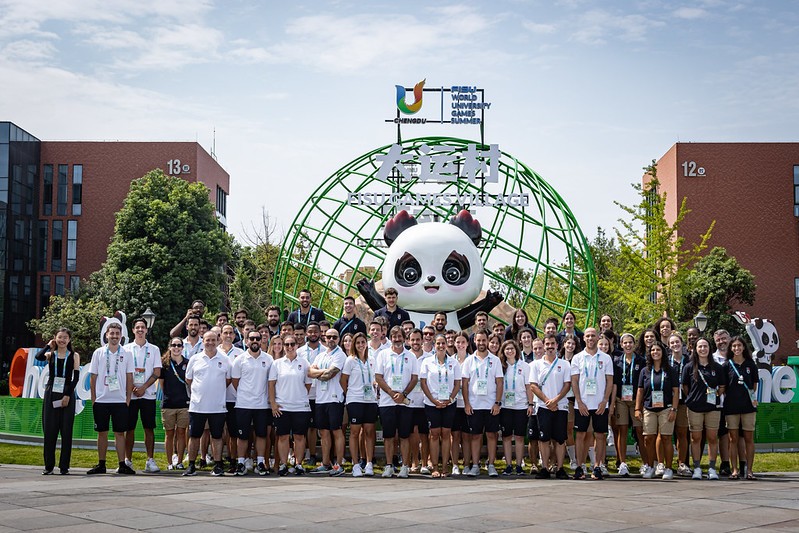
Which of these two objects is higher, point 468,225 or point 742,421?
point 468,225

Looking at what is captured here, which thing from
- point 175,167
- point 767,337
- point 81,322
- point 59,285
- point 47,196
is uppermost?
point 175,167

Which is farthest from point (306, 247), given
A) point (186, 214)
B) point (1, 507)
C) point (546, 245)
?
point (1, 507)

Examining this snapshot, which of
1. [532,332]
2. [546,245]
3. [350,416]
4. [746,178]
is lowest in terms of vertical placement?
[350,416]

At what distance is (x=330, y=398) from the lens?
37.4 feet

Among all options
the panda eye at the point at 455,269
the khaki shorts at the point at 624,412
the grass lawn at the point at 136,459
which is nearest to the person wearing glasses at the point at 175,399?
the grass lawn at the point at 136,459

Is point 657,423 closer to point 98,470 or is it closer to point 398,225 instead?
point 98,470

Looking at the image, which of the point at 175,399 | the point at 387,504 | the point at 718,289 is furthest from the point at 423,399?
the point at 718,289

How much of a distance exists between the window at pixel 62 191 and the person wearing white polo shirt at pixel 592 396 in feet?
152

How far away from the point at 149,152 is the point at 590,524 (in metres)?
48.7

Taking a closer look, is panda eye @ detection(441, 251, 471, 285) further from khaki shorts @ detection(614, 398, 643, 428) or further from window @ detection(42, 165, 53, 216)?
window @ detection(42, 165, 53, 216)

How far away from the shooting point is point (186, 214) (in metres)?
41.1

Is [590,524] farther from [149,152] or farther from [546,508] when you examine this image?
[149,152]

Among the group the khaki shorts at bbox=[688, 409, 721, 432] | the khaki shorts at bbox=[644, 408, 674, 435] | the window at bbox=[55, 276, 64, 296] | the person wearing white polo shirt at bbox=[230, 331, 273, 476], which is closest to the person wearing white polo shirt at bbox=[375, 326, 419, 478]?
the person wearing white polo shirt at bbox=[230, 331, 273, 476]

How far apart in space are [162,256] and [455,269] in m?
27.3
